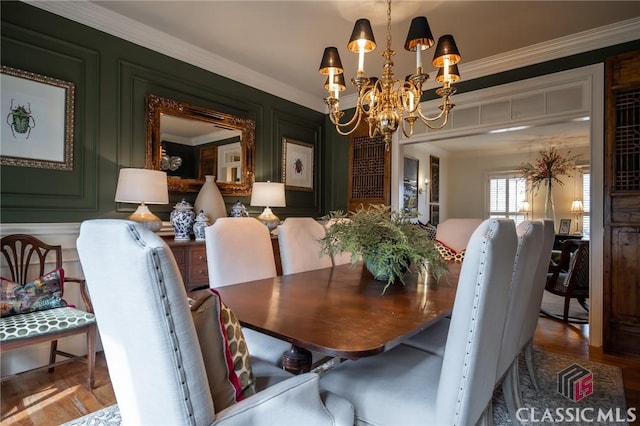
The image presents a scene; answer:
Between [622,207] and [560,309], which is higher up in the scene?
[622,207]

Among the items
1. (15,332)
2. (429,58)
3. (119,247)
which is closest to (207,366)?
(119,247)

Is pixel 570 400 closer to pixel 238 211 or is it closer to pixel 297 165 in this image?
pixel 238 211

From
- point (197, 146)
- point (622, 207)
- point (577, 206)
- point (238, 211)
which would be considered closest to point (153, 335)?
point (238, 211)

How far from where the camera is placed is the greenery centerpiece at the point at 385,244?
5.26 feet

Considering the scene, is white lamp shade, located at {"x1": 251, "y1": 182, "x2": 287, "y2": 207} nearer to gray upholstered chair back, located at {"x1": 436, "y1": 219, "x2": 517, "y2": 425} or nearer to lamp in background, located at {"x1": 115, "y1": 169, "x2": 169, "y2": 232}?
lamp in background, located at {"x1": 115, "y1": 169, "x2": 169, "y2": 232}

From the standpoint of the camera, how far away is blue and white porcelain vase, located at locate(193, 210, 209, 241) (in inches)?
111

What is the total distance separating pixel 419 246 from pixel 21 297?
2.25m

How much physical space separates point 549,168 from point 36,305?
7.48 metres

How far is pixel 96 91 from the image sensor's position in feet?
8.48

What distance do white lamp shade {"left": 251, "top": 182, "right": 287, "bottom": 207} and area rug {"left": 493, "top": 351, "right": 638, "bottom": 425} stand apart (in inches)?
92.4

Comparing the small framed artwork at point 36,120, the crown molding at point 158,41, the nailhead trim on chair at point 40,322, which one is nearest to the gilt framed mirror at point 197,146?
the crown molding at point 158,41

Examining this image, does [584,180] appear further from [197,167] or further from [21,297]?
[21,297]

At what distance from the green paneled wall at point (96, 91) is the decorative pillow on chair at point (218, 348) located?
2163 millimetres

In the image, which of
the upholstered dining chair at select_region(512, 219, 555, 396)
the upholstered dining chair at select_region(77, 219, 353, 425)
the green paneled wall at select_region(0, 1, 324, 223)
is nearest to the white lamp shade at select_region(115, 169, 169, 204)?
the green paneled wall at select_region(0, 1, 324, 223)
